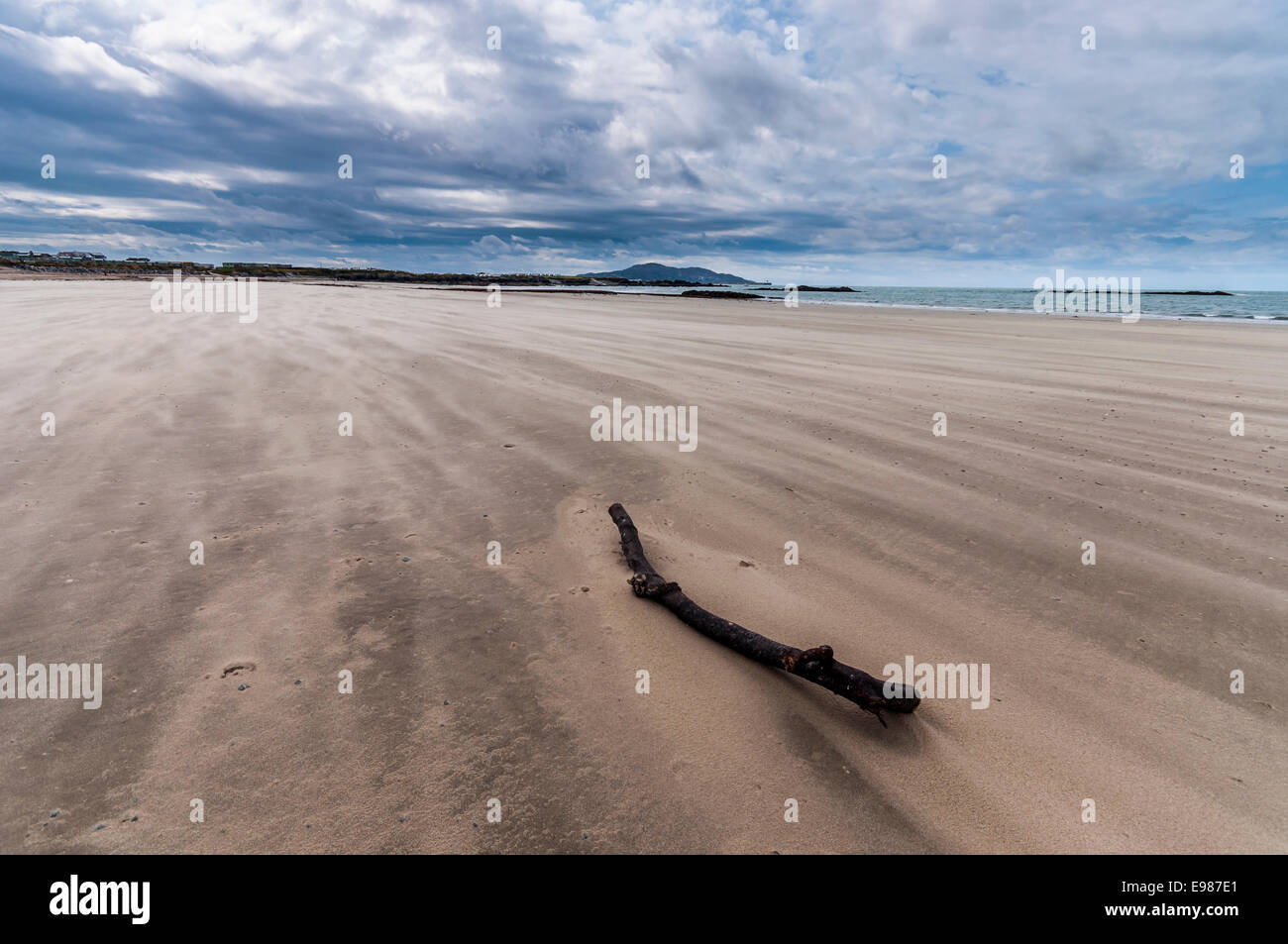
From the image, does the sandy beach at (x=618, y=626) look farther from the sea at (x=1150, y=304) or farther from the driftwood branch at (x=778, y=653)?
the sea at (x=1150, y=304)

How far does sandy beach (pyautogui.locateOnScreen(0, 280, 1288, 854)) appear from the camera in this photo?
8.62ft

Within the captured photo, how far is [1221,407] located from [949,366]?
16.5ft

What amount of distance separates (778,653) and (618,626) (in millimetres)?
1111

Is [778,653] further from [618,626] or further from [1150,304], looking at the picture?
[1150,304]

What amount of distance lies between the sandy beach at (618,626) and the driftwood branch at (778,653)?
0.11 m

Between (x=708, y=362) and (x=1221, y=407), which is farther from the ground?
(x=708, y=362)

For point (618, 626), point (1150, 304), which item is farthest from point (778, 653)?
point (1150, 304)

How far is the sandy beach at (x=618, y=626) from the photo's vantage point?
103 inches

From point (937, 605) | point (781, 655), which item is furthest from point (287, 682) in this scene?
point (937, 605)

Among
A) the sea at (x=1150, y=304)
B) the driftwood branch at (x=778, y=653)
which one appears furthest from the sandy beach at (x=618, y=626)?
the sea at (x=1150, y=304)

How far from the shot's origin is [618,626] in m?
4.04

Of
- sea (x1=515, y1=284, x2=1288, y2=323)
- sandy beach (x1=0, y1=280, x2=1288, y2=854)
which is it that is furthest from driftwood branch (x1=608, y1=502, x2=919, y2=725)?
sea (x1=515, y1=284, x2=1288, y2=323)

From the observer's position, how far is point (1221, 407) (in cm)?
991
